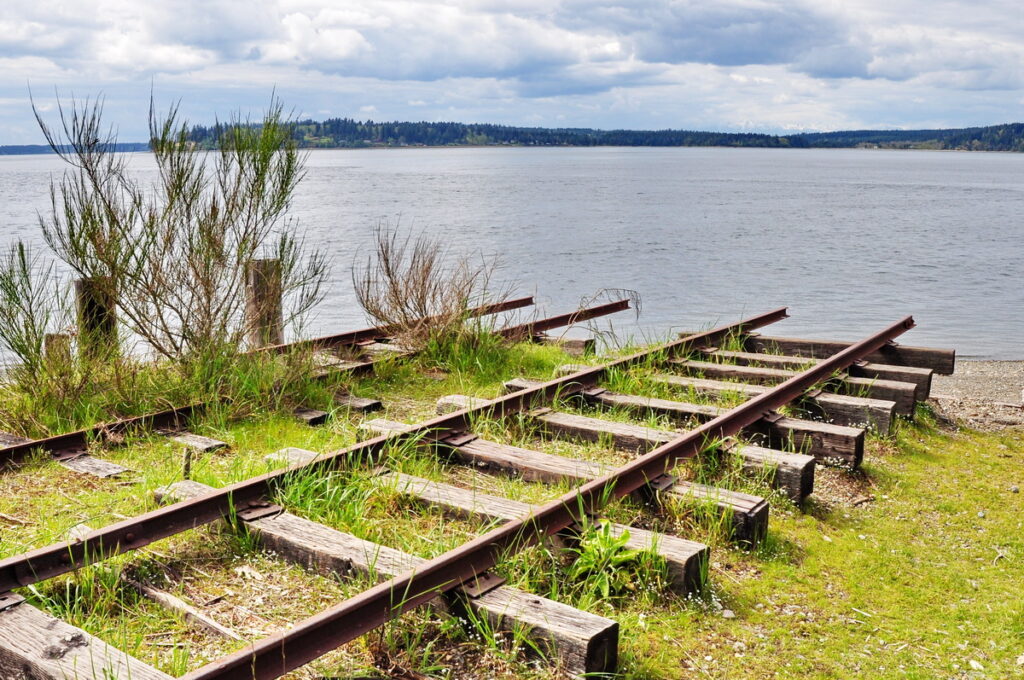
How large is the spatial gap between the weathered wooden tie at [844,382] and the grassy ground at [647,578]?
41.9 inches

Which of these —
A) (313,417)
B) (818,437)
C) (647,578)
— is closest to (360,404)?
(313,417)

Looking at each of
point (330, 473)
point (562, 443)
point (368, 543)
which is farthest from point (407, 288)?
point (368, 543)

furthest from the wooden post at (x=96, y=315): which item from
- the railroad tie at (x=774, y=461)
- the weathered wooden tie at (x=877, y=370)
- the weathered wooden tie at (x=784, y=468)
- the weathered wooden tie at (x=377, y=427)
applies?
the weathered wooden tie at (x=877, y=370)

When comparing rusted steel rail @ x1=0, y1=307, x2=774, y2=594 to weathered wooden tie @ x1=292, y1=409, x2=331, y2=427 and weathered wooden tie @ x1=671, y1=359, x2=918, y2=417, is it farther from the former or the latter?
weathered wooden tie @ x1=671, y1=359, x2=918, y2=417

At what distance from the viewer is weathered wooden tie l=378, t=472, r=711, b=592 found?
383 cm

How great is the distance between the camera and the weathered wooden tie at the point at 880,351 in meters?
8.32

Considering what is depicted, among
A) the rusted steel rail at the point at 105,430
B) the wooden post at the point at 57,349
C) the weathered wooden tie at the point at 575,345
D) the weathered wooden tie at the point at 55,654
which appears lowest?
the weathered wooden tie at the point at 575,345

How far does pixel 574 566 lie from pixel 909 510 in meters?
2.45

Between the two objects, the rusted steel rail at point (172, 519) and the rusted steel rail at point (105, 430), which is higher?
the rusted steel rail at point (172, 519)

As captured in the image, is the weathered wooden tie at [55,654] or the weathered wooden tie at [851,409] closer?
the weathered wooden tie at [55,654]

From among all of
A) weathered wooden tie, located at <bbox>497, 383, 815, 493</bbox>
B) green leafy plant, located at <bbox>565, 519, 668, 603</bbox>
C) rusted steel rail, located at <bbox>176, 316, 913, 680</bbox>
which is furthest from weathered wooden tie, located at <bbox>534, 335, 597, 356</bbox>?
green leafy plant, located at <bbox>565, 519, 668, 603</bbox>

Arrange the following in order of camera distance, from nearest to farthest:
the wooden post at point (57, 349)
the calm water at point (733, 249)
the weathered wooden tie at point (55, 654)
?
1. the weathered wooden tie at point (55, 654)
2. the wooden post at point (57, 349)
3. the calm water at point (733, 249)

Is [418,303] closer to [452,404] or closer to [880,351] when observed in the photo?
[452,404]

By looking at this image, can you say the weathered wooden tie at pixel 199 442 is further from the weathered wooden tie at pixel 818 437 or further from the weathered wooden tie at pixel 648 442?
the weathered wooden tie at pixel 818 437
